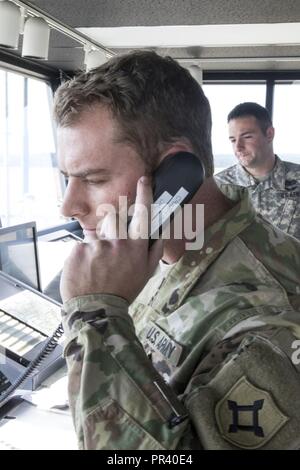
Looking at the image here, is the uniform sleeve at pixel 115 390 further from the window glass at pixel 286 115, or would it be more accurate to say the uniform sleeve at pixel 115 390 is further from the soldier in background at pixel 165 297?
the window glass at pixel 286 115

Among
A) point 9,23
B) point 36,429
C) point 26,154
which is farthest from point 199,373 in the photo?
point 26,154

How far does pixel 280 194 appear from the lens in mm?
2996

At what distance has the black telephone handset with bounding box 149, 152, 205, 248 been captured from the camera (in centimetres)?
84

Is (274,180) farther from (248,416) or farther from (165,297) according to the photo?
(248,416)

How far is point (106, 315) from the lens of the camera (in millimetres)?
704

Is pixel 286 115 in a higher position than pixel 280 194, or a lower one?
higher

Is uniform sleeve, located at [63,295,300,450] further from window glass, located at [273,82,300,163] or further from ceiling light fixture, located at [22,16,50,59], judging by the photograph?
window glass, located at [273,82,300,163]

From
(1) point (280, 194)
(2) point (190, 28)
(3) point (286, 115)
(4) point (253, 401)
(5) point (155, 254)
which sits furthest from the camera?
(3) point (286, 115)

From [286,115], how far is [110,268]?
406 cm

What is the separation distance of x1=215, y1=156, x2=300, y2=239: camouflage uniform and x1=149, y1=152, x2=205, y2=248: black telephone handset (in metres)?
2.09

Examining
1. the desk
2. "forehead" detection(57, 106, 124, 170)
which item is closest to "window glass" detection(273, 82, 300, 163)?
the desk

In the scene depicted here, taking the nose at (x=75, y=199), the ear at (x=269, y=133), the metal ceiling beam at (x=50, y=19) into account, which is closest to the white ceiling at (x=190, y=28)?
the metal ceiling beam at (x=50, y=19)

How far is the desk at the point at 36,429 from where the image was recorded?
1100 mm

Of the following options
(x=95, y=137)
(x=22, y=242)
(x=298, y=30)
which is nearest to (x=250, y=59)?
(x=298, y=30)
